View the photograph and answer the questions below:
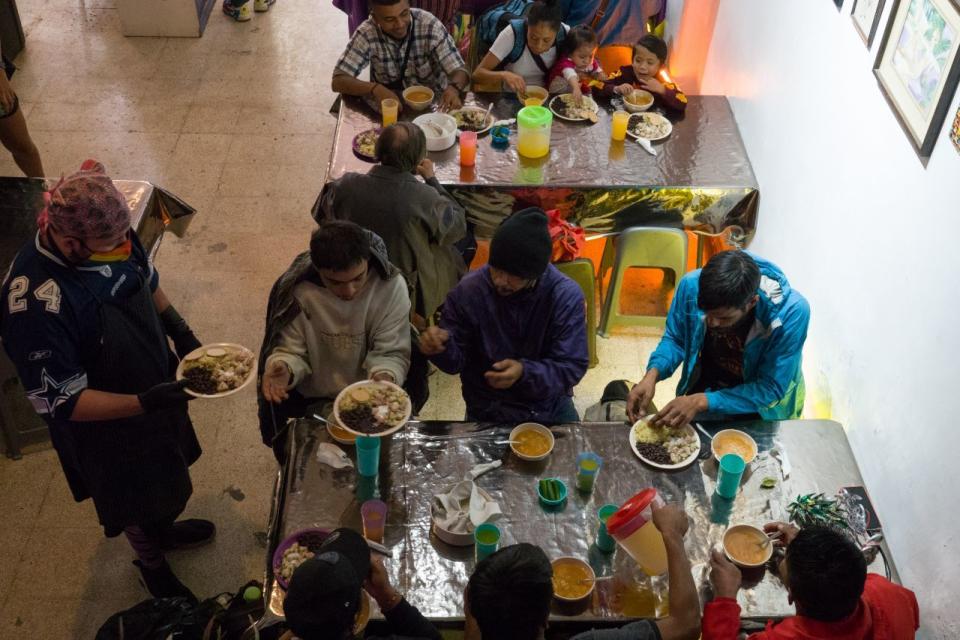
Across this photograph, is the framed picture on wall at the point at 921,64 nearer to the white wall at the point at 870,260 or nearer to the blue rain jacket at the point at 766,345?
the white wall at the point at 870,260

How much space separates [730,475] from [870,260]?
1.08 m

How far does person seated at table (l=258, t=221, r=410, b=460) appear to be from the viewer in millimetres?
3150

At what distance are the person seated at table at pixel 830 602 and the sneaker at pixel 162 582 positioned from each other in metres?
2.20

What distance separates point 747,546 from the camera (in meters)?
2.78

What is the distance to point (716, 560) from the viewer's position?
104 inches

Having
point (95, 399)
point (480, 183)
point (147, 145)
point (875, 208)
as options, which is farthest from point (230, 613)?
point (147, 145)

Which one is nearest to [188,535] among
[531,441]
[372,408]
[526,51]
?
[372,408]

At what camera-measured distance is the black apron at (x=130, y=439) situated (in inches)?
114

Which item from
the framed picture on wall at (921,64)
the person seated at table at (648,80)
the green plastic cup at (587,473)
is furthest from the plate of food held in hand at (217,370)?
the person seated at table at (648,80)

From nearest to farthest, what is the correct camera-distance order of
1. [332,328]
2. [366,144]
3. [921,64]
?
[921,64] → [332,328] → [366,144]

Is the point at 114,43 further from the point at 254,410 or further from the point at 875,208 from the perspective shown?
the point at 875,208

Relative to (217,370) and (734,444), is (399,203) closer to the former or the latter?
(217,370)

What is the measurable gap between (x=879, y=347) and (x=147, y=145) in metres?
5.20

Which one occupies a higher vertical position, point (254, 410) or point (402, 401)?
point (402, 401)
